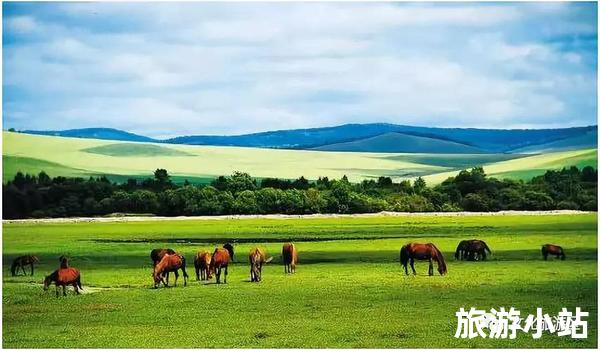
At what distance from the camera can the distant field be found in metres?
29.4

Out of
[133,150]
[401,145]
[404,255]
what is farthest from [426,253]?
[133,150]

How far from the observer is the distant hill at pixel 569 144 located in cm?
2877

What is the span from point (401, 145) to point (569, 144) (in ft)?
16.1

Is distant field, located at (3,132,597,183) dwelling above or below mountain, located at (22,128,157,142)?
below

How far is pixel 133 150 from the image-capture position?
3034 centimetres

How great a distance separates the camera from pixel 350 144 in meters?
30.3

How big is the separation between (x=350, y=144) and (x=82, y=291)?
12872 millimetres

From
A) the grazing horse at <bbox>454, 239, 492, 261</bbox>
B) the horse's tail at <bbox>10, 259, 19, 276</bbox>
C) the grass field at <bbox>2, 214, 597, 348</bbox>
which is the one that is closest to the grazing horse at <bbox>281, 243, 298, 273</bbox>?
the grass field at <bbox>2, 214, 597, 348</bbox>

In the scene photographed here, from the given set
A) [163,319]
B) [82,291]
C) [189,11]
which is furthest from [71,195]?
[163,319]

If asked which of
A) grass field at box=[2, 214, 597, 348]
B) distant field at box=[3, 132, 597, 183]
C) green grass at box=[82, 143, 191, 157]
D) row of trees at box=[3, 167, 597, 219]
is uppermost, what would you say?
green grass at box=[82, 143, 191, 157]

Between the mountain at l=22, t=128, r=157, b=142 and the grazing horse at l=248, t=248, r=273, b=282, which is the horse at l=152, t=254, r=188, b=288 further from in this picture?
the mountain at l=22, t=128, r=157, b=142

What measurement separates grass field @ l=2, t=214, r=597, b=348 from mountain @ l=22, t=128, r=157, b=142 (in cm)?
245

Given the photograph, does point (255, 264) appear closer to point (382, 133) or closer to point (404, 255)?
point (404, 255)

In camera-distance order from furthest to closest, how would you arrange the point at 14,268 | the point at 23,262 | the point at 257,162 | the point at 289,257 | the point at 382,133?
the point at 257,162 → the point at 382,133 → the point at 23,262 → the point at 14,268 → the point at 289,257
